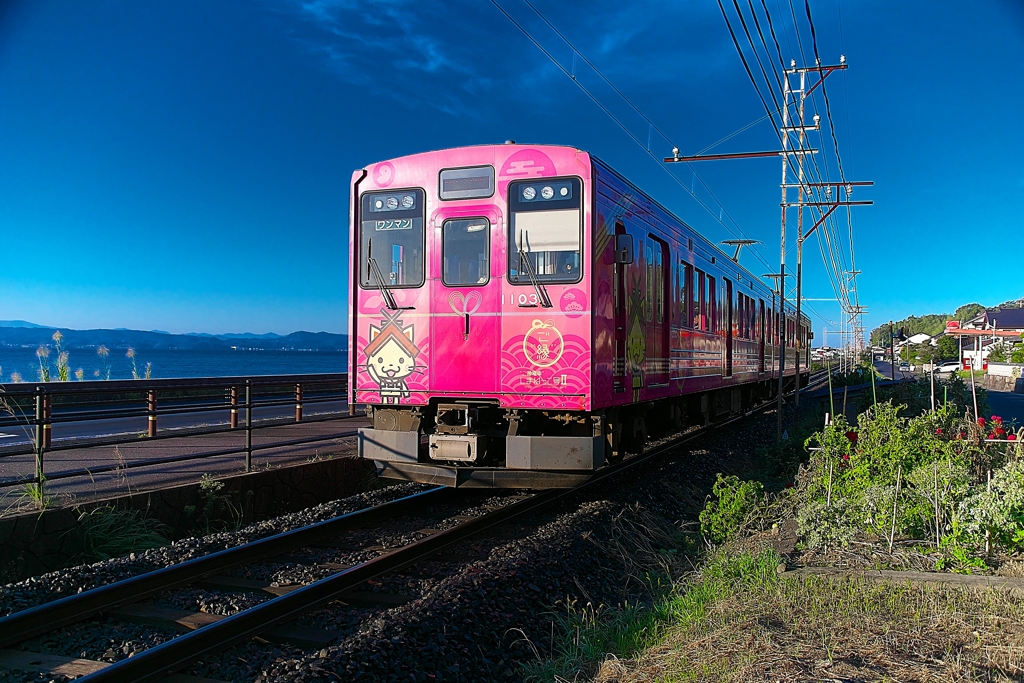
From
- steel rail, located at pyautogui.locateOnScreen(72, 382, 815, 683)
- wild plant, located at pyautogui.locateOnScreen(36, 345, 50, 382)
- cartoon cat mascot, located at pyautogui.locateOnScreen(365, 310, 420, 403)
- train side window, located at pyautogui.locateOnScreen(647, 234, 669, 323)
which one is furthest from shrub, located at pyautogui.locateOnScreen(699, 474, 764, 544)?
wild plant, located at pyautogui.locateOnScreen(36, 345, 50, 382)

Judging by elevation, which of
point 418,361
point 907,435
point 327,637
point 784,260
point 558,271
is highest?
point 784,260

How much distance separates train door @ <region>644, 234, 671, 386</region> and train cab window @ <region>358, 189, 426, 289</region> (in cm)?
282

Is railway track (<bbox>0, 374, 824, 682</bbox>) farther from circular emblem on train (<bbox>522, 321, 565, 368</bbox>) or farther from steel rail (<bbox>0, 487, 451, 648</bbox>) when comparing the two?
circular emblem on train (<bbox>522, 321, 565, 368</bbox>)

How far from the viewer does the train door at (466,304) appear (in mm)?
7742

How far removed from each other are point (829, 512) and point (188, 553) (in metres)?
5.02

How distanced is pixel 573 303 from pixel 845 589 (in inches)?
141

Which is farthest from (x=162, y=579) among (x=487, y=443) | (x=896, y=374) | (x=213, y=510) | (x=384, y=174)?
(x=896, y=374)

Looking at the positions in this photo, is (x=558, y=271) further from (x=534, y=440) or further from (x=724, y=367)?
(x=724, y=367)

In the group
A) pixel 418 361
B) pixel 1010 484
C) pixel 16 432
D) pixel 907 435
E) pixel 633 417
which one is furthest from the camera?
pixel 16 432

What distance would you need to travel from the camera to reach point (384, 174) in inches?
327

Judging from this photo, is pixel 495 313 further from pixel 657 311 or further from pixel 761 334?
pixel 761 334

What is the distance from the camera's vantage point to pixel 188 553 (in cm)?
608

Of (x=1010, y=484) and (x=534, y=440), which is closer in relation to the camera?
(x=1010, y=484)

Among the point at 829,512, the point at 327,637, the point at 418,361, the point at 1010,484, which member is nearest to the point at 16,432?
the point at 418,361
